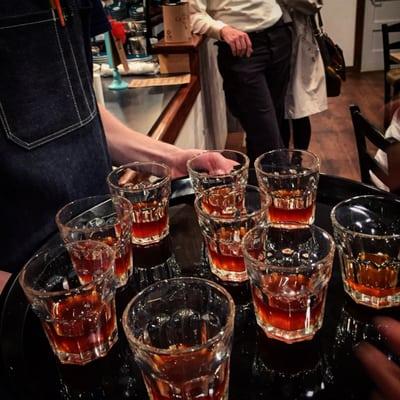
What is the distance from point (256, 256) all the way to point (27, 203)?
0.49 metres

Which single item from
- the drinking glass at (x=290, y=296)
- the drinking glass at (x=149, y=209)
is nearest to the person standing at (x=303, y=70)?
the drinking glass at (x=149, y=209)

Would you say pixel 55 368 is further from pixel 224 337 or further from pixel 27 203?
pixel 27 203

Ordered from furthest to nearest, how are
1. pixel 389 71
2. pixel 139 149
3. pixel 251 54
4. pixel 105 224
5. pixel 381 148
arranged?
pixel 389 71 → pixel 251 54 → pixel 381 148 → pixel 139 149 → pixel 105 224

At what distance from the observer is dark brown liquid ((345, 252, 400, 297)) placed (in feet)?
2.49

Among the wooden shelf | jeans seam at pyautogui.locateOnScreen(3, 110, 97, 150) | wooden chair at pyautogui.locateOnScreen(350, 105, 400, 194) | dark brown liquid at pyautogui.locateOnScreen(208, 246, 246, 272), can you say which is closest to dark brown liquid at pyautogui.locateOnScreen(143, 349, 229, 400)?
dark brown liquid at pyautogui.locateOnScreen(208, 246, 246, 272)

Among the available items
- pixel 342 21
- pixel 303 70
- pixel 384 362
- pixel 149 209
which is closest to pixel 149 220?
pixel 149 209

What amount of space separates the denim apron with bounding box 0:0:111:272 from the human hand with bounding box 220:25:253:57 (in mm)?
1353

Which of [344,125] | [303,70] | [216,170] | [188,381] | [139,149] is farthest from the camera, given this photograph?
[344,125]

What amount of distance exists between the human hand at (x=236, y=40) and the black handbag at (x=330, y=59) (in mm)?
550

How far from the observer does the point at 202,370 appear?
0.58 meters

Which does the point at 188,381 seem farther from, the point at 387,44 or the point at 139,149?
the point at 387,44

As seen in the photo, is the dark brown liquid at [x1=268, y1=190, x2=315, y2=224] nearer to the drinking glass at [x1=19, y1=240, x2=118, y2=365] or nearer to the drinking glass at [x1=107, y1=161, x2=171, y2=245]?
the drinking glass at [x1=107, y1=161, x2=171, y2=245]

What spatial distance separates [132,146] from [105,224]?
0.36 m

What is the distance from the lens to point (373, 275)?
0.79 metres
